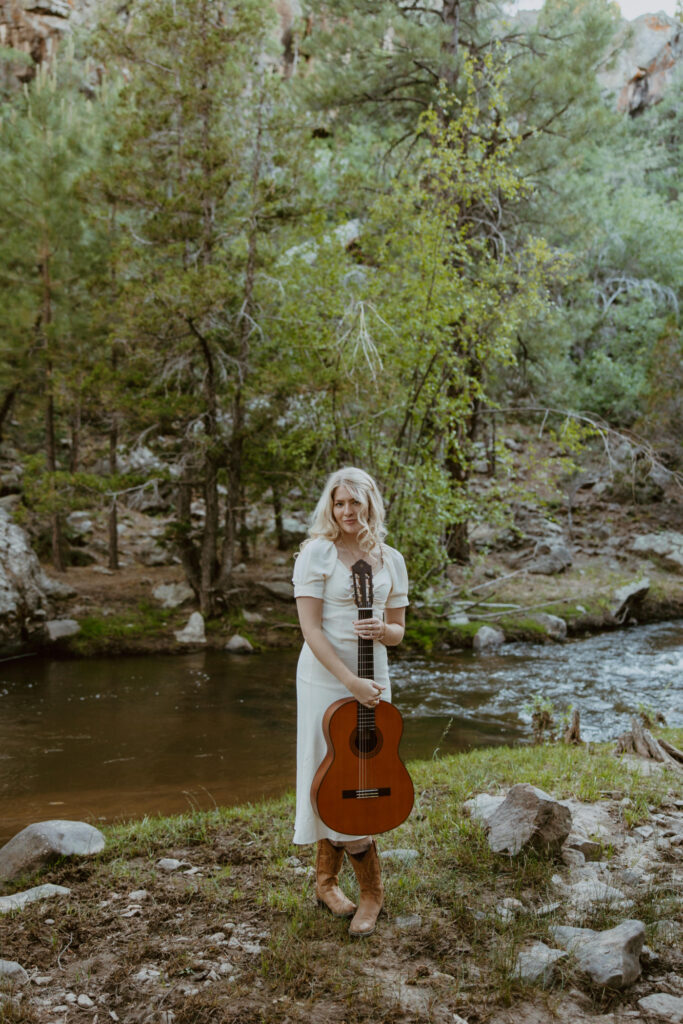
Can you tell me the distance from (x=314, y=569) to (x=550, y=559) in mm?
12988

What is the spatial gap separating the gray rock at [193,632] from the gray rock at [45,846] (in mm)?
7409

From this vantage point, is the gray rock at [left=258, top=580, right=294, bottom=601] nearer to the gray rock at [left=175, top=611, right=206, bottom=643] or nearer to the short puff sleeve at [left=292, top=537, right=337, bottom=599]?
the gray rock at [left=175, top=611, right=206, bottom=643]

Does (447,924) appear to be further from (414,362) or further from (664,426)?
(664,426)

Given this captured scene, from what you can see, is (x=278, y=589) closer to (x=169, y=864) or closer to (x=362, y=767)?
(x=169, y=864)

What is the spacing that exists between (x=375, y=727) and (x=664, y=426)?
16.4 meters

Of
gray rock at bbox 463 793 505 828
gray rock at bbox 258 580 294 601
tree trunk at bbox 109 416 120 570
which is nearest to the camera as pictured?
gray rock at bbox 463 793 505 828

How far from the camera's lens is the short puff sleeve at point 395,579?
3396 millimetres

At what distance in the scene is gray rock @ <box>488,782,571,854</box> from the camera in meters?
3.80

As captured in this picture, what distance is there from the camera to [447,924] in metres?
3.19

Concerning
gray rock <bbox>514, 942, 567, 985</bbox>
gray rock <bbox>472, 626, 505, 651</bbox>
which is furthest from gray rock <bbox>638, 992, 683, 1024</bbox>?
gray rock <bbox>472, 626, 505, 651</bbox>

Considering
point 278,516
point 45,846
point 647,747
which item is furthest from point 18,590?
point 647,747

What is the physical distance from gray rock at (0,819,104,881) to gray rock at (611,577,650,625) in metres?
10.9

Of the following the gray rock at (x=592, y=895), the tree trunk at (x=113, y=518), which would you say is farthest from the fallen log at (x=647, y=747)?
the tree trunk at (x=113, y=518)

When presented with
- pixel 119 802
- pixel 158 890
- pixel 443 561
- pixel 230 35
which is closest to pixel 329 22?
pixel 230 35
